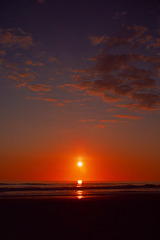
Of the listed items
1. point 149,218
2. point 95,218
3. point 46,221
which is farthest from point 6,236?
point 149,218

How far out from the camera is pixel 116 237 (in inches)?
341

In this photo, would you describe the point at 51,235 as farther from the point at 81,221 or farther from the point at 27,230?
the point at 81,221

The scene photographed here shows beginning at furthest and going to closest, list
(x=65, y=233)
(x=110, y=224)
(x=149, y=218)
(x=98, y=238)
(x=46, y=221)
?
(x=149, y=218)
(x=46, y=221)
(x=110, y=224)
(x=65, y=233)
(x=98, y=238)

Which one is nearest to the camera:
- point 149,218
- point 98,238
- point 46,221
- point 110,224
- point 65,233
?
point 98,238

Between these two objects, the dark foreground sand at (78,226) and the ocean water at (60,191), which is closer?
the dark foreground sand at (78,226)

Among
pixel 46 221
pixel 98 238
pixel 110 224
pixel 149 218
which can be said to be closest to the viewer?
pixel 98 238

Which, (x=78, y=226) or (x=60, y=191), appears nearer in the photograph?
(x=78, y=226)

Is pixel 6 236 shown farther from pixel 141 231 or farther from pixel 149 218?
pixel 149 218

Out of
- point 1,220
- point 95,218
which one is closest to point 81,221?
point 95,218

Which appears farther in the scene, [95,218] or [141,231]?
[95,218]

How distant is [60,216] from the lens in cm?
1280

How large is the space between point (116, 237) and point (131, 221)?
2.96 metres

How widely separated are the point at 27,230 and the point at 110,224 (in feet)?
11.6

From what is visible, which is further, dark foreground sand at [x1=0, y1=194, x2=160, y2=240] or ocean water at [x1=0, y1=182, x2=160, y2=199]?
ocean water at [x1=0, y1=182, x2=160, y2=199]
